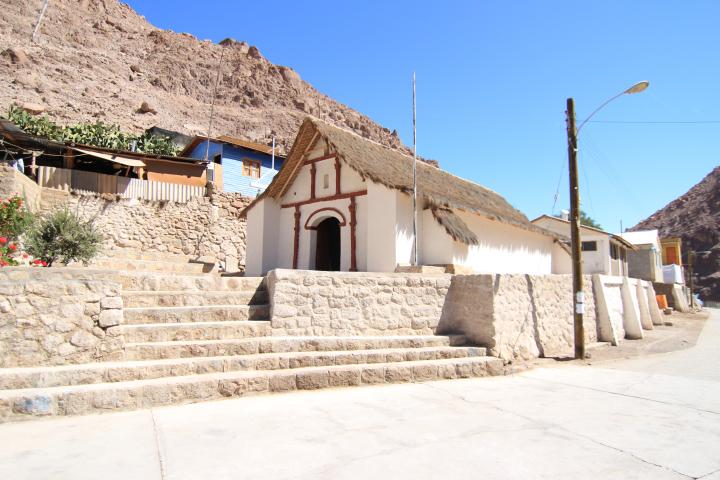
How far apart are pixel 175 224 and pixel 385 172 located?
14.0 meters

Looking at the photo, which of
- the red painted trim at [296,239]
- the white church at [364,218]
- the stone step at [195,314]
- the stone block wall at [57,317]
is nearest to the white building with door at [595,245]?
the white church at [364,218]

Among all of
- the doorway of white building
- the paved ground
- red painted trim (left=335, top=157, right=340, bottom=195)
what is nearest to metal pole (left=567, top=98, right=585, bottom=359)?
the paved ground

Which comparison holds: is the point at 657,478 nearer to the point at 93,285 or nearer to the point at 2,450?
the point at 2,450

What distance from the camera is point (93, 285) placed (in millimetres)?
5832

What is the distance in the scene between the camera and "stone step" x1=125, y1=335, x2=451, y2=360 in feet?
19.8

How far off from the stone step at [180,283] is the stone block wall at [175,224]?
1387 centimetres

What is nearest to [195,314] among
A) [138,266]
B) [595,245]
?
[138,266]

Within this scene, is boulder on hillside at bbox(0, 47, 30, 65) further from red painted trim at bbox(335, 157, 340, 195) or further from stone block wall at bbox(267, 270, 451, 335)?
stone block wall at bbox(267, 270, 451, 335)

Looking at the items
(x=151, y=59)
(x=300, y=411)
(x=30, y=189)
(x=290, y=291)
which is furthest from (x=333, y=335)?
(x=151, y=59)

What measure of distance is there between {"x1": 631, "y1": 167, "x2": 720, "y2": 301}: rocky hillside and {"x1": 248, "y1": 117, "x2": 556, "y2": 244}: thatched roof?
55.6 m

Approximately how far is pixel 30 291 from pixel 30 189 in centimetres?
1492

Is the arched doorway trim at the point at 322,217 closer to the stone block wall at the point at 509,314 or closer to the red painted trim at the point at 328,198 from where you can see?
the red painted trim at the point at 328,198

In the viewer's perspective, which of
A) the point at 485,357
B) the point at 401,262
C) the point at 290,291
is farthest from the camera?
the point at 401,262

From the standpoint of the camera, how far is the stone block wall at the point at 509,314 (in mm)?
8695
